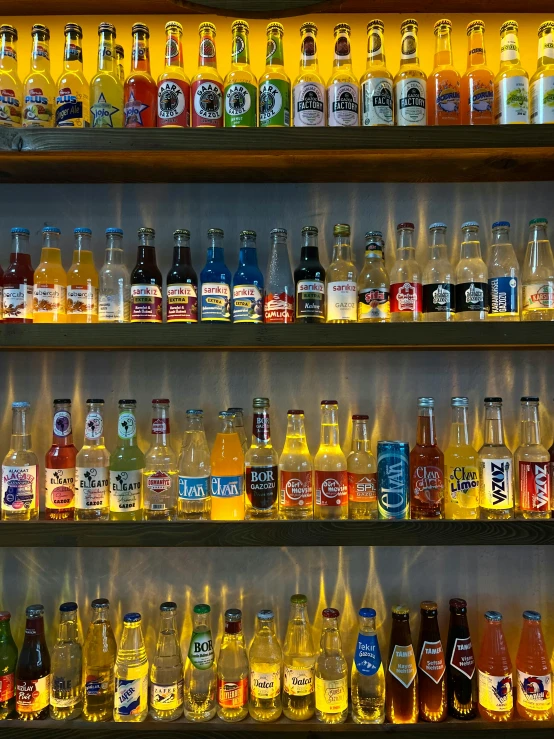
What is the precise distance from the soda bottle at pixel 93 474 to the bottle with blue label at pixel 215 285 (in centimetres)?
32

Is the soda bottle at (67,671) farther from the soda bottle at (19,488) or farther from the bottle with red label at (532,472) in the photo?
the bottle with red label at (532,472)

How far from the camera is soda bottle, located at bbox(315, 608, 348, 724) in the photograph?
44.6 inches

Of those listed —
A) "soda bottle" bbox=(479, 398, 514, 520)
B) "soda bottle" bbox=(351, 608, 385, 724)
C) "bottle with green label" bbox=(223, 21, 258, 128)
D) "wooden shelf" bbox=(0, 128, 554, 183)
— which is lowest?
"soda bottle" bbox=(351, 608, 385, 724)

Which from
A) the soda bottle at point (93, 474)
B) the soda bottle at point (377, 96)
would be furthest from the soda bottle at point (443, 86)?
the soda bottle at point (93, 474)

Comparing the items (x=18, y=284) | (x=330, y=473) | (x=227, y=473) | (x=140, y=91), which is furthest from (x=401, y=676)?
(x=140, y=91)

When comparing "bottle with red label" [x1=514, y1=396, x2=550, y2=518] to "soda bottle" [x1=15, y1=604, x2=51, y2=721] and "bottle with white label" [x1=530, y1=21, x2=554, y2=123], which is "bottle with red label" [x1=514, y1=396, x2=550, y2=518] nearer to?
"bottle with white label" [x1=530, y1=21, x2=554, y2=123]

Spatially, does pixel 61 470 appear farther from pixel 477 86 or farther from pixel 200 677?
pixel 477 86

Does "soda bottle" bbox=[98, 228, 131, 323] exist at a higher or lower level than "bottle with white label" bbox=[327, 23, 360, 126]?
lower

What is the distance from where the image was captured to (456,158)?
121 cm

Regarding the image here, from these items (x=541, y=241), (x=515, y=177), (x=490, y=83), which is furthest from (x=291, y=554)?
(x=490, y=83)

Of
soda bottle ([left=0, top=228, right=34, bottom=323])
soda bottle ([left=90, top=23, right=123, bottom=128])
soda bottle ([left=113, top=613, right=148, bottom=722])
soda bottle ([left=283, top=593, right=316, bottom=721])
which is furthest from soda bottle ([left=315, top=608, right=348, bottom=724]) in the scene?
soda bottle ([left=90, top=23, right=123, bottom=128])

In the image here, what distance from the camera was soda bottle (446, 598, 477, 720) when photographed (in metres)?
1.16

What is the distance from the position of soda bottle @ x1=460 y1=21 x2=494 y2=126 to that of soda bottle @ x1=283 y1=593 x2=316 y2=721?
3.72ft

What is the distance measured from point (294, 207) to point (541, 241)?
0.58m
